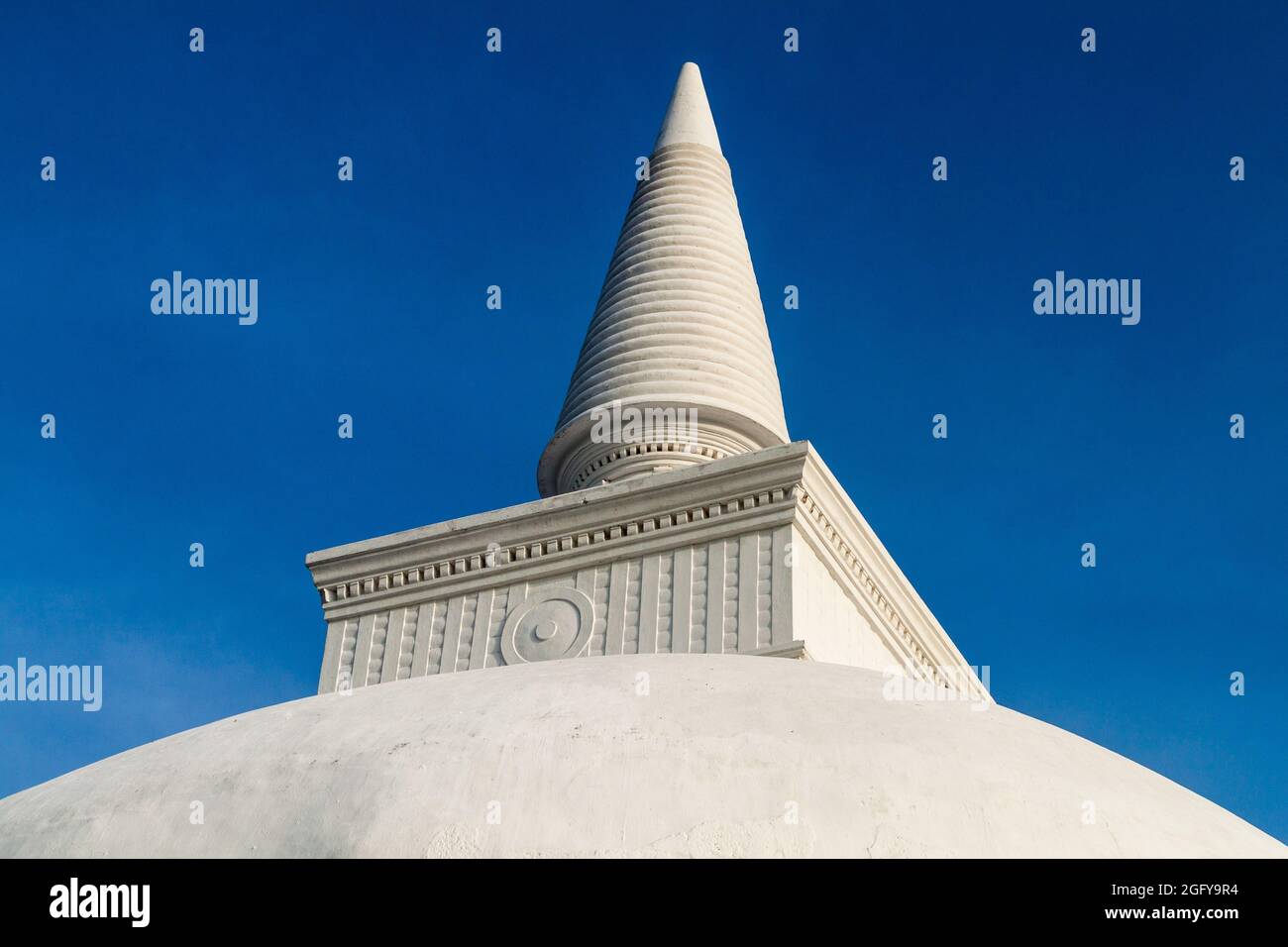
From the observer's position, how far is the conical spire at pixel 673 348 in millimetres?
15180

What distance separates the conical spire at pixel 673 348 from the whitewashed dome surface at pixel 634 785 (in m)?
9.18

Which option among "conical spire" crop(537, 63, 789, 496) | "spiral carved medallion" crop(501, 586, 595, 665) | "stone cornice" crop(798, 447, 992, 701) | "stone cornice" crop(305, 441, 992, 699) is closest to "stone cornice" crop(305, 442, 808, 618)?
"stone cornice" crop(305, 441, 992, 699)

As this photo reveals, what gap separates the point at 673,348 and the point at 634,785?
1128 cm

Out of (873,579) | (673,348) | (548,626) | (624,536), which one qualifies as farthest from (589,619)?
(673,348)

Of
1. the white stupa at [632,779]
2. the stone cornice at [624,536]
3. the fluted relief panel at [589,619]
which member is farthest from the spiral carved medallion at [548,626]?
the white stupa at [632,779]

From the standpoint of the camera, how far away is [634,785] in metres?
4.90

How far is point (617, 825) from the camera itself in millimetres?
4730

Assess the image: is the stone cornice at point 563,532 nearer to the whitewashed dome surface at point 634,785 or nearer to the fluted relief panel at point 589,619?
the fluted relief panel at point 589,619

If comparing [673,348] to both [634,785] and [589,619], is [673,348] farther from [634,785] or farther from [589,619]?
[634,785]
